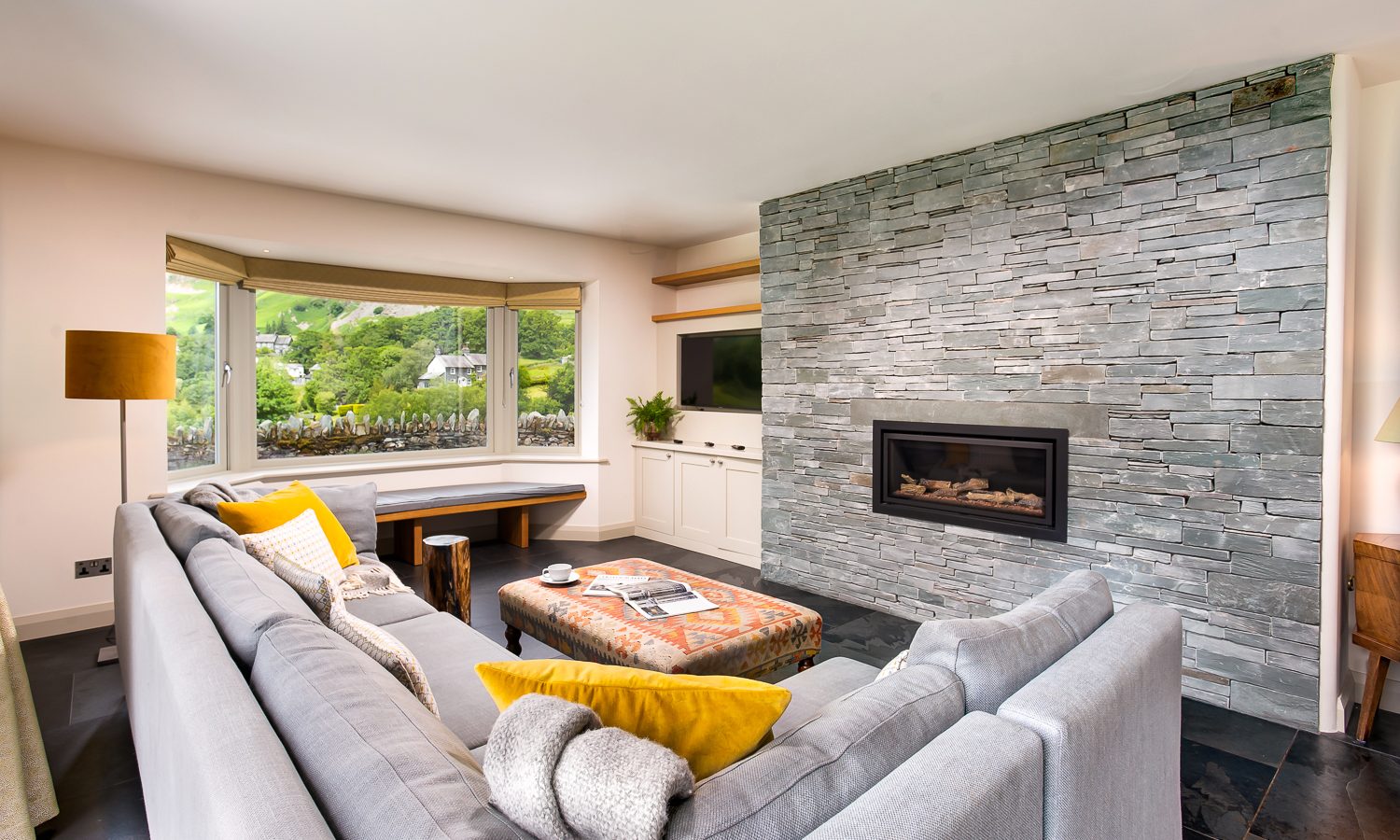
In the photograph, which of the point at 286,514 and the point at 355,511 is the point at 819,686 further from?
the point at 355,511

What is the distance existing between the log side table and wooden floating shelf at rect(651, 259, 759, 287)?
2830mm

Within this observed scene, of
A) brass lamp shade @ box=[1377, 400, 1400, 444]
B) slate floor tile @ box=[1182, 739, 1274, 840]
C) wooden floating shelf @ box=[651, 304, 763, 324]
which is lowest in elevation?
slate floor tile @ box=[1182, 739, 1274, 840]

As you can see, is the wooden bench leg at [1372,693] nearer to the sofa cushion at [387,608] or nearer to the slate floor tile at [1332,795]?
the slate floor tile at [1332,795]

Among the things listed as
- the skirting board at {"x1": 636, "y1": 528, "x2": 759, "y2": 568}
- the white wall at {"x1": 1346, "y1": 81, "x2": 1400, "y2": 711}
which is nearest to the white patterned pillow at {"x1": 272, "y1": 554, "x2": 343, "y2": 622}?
the skirting board at {"x1": 636, "y1": 528, "x2": 759, "y2": 568}

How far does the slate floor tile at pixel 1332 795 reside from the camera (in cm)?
207

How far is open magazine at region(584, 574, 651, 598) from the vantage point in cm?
Answer: 288

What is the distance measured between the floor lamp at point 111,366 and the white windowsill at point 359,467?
1.07m

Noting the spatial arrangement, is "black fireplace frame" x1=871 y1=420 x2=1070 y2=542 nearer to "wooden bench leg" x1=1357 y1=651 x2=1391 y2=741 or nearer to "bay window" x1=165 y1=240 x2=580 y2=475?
"wooden bench leg" x1=1357 y1=651 x2=1391 y2=741

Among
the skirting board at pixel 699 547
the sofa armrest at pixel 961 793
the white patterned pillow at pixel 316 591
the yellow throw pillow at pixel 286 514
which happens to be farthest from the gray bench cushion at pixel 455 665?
the skirting board at pixel 699 547

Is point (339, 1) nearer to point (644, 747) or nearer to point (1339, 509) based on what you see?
point (644, 747)

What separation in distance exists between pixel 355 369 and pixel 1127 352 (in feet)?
16.5

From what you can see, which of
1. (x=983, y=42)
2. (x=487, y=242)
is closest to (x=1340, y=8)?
(x=983, y=42)

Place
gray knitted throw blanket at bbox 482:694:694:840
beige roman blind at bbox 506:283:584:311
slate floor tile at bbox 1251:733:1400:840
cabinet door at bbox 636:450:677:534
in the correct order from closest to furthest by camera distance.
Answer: gray knitted throw blanket at bbox 482:694:694:840, slate floor tile at bbox 1251:733:1400:840, cabinet door at bbox 636:450:677:534, beige roman blind at bbox 506:283:584:311

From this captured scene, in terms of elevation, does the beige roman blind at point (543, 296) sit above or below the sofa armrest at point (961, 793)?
above
